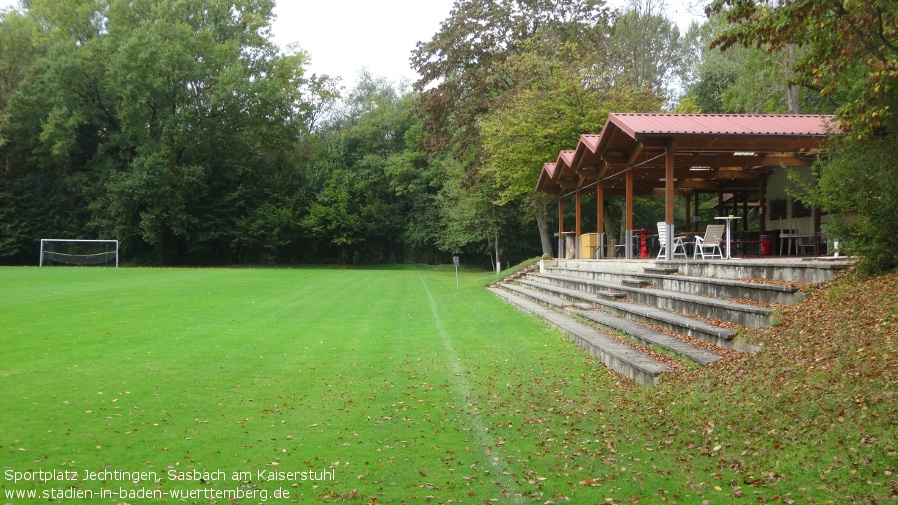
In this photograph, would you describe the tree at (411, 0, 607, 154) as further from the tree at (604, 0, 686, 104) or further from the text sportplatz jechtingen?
the text sportplatz jechtingen

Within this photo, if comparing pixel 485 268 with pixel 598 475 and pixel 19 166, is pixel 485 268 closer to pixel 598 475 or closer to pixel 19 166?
pixel 19 166

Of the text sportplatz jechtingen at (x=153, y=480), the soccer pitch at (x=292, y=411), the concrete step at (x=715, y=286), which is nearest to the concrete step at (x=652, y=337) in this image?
the soccer pitch at (x=292, y=411)

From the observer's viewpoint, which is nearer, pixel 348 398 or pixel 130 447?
pixel 130 447

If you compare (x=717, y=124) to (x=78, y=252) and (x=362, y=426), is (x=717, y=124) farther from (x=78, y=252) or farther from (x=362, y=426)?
(x=78, y=252)

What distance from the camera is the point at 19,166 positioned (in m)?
46.6

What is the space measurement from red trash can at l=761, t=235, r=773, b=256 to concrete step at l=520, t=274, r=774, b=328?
18.4 feet

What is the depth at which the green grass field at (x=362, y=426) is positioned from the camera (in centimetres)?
446

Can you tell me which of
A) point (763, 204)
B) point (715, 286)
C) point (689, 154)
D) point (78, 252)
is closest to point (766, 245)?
point (763, 204)

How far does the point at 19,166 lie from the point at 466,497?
5268cm

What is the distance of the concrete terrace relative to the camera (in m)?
7.87

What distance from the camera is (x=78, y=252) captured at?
45344 millimetres

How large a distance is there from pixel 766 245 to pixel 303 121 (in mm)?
41182

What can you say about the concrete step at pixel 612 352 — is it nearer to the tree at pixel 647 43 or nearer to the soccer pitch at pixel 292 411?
the soccer pitch at pixel 292 411

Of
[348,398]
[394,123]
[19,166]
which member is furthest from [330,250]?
[348,398]
